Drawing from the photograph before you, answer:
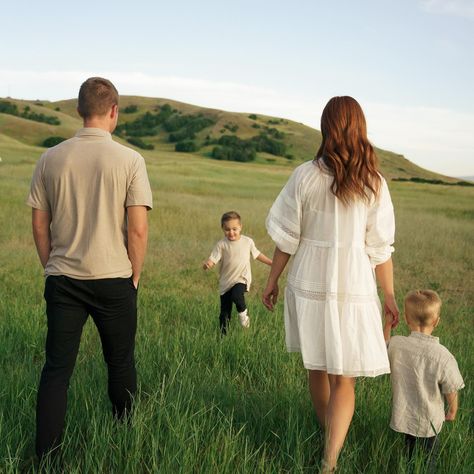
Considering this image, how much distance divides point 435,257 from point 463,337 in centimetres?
817

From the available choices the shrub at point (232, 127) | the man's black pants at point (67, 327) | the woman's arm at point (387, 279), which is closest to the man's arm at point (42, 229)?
the man's black pants at point (67, 327)

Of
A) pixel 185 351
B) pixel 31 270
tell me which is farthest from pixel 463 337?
pixel 31 270

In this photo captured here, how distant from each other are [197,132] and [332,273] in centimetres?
11918

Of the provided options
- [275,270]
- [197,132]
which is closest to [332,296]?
[275,270]

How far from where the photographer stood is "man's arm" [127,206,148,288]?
347cm

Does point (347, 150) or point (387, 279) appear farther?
point (387, 279)

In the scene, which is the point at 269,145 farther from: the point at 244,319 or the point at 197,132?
the point at 244,319

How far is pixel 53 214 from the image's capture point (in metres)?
3.46

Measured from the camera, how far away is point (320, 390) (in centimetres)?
360

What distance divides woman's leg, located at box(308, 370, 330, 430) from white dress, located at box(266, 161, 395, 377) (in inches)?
10.6

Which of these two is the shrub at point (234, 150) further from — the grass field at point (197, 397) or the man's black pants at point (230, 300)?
A: the man's black pants at point (230, 300)

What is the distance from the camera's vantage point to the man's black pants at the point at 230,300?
6.70 m

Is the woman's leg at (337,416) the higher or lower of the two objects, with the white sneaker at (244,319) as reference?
higher

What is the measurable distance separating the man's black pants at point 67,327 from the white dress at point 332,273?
0.99 meters
